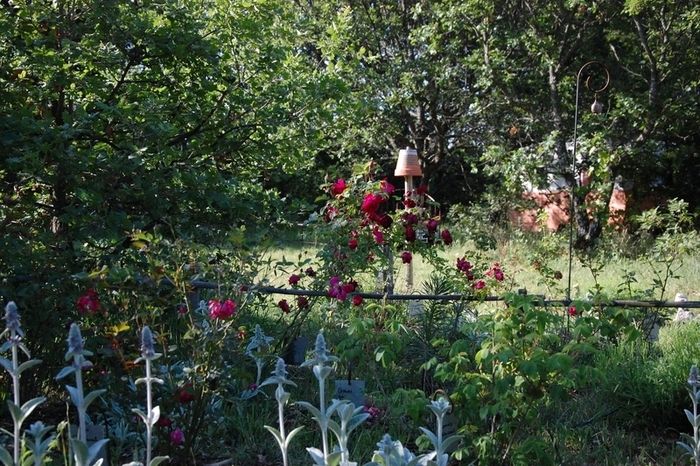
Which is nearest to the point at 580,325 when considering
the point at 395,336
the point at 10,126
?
A: the point at 395,336

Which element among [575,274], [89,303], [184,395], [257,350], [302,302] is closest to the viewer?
[184,395]

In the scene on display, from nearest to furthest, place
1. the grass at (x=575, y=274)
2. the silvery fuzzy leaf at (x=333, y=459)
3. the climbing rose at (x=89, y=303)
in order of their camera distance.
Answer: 1. the silvery fuzzy leaf at (x=333, y=459)
2. the climbing rose at (x=89, y=303)
3. the grass at (x=575, y=274)

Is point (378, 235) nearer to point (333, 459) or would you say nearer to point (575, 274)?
point (333, 459)

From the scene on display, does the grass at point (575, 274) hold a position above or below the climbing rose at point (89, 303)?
below

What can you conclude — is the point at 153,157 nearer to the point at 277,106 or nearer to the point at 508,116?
the point at 277,106

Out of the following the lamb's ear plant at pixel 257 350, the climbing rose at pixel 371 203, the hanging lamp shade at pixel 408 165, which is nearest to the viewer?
the lamb's ear plant at pixel 257 350

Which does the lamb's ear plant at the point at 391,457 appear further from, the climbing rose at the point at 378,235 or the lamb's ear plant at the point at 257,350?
the climbing rose at the point at 378,235

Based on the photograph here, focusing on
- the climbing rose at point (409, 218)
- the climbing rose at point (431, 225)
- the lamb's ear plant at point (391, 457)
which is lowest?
the lamb's ear plant at point (391, 457)

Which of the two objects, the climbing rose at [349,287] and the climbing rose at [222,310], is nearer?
the climbing rose at [222,310]

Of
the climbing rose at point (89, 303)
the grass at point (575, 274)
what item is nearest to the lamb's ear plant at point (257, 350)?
the climbing rose at point (89, 303)

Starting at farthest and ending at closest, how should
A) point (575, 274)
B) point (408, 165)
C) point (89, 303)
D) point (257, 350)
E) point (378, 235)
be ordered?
point (575, 274)
point (408, 165)
point (378, 235)
point (257, 350)
point (89, 303)

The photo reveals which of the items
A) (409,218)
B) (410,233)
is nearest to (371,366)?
(410,233)

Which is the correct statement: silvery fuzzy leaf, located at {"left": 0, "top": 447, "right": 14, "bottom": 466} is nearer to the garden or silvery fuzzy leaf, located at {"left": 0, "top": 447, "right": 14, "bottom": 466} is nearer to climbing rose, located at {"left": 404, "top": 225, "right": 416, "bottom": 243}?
the garden

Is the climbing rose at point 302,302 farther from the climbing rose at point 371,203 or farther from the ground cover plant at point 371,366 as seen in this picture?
the climbing rose at point 371,203
